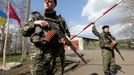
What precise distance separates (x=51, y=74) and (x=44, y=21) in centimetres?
82


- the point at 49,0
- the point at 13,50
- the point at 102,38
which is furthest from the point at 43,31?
the point at 13,50

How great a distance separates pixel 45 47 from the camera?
4.52 metres

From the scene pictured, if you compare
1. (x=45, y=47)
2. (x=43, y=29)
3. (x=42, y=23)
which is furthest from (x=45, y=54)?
(x=42, y=23)

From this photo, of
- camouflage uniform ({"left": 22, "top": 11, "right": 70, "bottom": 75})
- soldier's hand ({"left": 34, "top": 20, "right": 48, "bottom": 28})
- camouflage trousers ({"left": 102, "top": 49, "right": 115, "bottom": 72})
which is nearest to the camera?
soldier's hand ({"left": 34, "top": 20, "right": 48, "bottom": 28})

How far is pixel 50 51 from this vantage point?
4504mm

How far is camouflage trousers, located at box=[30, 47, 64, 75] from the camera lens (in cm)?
450

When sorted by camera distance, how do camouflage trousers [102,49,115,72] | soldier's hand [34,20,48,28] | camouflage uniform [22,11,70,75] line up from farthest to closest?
camouflage trousers [102,49,115,72]
camouflage uniform [22,11,70,75]
soldier's hand [34,20,48,28]

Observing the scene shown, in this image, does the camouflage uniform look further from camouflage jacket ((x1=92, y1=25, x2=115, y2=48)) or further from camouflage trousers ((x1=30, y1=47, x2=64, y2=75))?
camouflage jacket ((x1=92, y1=25, x2=115, y2=48))

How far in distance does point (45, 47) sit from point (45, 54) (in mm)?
104

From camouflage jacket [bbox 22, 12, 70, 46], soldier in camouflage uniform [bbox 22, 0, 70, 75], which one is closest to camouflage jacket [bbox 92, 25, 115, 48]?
camouflage jacket [bbox 22, 12, 70, 46]

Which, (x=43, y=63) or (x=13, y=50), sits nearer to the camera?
(x=43, y=63)

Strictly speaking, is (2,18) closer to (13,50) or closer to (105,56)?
(105,56)

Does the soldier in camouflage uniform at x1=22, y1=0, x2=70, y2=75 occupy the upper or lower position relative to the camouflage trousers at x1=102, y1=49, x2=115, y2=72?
upper

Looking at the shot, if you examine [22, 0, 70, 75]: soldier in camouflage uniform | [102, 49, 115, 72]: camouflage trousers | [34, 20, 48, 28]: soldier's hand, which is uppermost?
[34, 20, 48, 28]: soldier's hand
